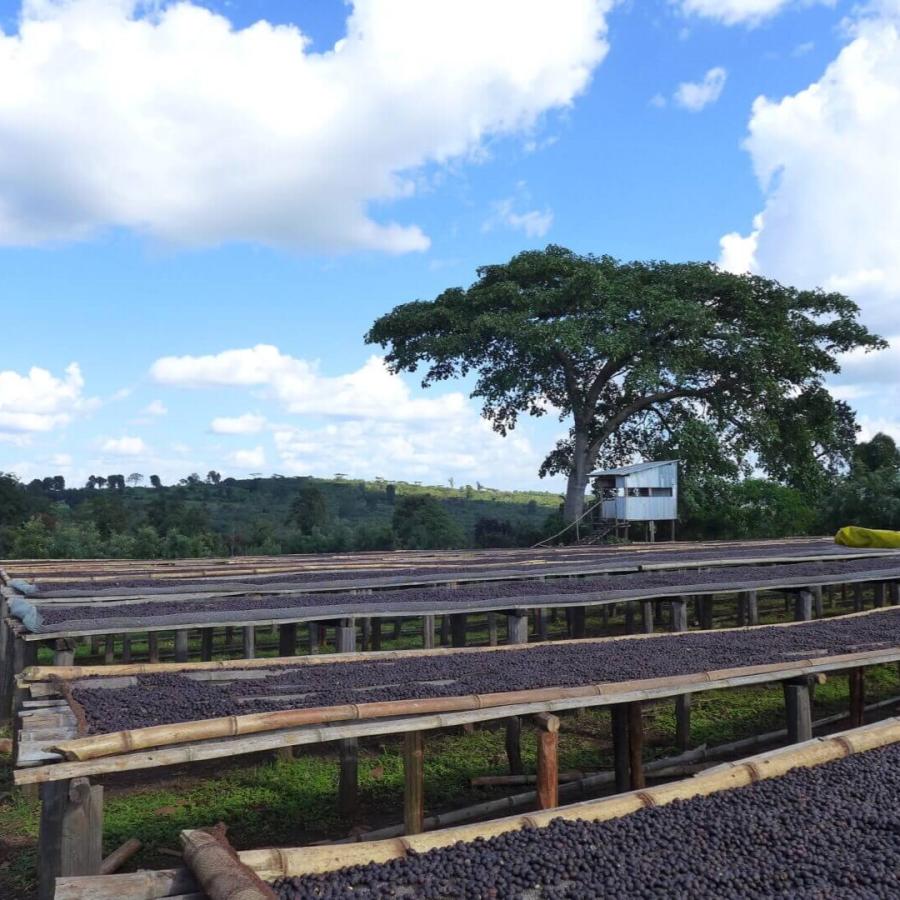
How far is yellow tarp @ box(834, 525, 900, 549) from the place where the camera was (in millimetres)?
15117

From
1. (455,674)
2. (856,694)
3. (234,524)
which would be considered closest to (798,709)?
(856,694)

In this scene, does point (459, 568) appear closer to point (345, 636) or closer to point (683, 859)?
point (345, 636)

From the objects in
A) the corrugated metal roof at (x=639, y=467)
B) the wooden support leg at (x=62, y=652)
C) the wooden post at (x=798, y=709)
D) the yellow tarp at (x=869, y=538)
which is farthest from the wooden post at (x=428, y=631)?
the corrugated metal roof at (x=639, y=467)

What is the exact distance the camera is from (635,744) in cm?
625

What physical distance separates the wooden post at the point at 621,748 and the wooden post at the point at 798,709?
1114mm

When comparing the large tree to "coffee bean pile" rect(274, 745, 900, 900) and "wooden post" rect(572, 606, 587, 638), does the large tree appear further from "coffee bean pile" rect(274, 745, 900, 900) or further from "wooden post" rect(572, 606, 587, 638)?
"coffee bean pile" rect(274, 745, 900, 900)

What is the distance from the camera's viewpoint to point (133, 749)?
13.0 feet

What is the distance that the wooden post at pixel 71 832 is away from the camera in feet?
13.4

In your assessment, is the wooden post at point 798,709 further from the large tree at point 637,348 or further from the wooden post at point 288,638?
the large tree at point 637,348

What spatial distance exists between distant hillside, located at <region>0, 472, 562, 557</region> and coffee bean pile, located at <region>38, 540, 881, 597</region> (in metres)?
9.57

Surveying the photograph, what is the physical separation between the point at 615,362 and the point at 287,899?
2042 cm

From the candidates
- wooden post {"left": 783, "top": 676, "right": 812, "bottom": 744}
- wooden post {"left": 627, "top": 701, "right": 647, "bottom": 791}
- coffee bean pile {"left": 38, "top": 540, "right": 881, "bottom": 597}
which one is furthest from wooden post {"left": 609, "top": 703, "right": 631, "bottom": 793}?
coffee bean pile {"left": 38, "top": 540, "right": 881, "bottom": 597}

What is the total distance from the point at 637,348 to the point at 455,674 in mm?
Result: 17369

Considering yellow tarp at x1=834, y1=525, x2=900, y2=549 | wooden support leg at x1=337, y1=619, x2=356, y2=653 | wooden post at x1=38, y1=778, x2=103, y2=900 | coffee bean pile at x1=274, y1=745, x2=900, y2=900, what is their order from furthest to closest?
yellow tarp at x1=834, y1=525, x2=900, y2=549 < wooden support leg at x1=337, y1=619, x2=356, y2=653 < wooden post at x1=38, y1=778, x2=103, y2=900 < coffee bean pile at x1=274, y1=745, x2=900, y2=900
